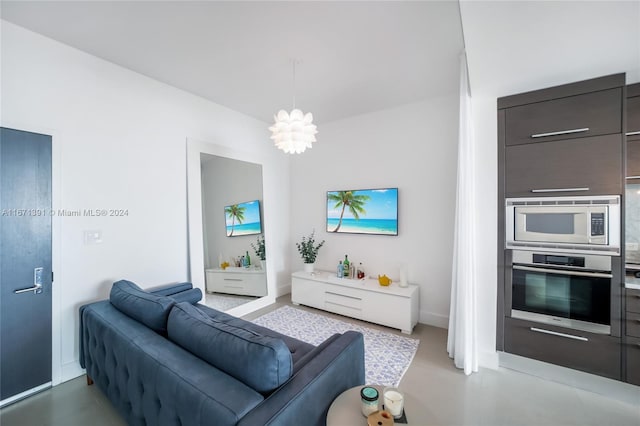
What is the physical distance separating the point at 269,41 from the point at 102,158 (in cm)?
193

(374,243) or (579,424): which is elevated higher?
(374,243)

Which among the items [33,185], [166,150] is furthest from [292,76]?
[33,185]

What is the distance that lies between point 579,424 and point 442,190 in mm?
2289

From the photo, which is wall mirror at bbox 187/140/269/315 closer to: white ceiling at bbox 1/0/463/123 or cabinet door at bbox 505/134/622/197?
white ceiling at bbox 1/0/463/123

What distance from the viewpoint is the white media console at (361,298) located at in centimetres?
299

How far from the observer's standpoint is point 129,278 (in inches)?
101

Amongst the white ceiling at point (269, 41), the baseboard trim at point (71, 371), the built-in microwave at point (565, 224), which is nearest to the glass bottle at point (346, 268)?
the built-in microwave at point (565, 224)

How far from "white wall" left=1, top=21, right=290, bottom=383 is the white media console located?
168 cm

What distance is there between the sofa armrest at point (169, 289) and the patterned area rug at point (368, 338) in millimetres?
1039

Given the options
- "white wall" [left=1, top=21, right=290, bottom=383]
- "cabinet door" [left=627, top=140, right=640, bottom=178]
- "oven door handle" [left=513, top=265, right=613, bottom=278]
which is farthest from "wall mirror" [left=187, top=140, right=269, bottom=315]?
"cabinet door" [left=627, top=140, right=640, bottom=178]

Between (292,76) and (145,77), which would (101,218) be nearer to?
(145,77)

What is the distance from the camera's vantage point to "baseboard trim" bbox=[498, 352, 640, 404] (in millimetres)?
1907

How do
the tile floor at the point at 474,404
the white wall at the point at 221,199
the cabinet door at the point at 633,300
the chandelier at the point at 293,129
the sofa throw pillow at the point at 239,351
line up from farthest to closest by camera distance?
the white wall at the point at 221,199, the chandelier at the point at 293,129, the cabinet door at the point at 633,300, the tile floor at the point at 474,404, the sofa throw pillow at the point at 239,351

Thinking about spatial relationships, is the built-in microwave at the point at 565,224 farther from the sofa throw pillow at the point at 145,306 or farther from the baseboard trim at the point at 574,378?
the sofa throw pillow at the point at 145,306
